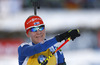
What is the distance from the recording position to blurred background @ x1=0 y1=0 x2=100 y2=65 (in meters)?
12.7

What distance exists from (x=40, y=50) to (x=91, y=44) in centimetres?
995

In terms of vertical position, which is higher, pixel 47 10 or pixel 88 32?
pixel 47 10

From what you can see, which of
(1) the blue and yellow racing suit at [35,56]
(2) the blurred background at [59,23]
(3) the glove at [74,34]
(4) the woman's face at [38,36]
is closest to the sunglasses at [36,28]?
(4) the woman's face at [38,36]

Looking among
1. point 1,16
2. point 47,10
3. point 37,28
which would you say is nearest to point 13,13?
point 1,16

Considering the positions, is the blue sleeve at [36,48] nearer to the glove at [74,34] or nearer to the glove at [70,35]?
the glove at [70,35]

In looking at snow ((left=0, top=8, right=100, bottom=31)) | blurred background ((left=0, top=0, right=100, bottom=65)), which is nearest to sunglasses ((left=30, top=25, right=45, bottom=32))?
blurred background ((left=0, top=0, right=100, bottom=65))

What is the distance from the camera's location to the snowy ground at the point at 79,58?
10981 millimetres

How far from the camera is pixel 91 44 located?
14.0 meters

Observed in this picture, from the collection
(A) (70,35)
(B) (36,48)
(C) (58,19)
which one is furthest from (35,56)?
(C) (58,19)

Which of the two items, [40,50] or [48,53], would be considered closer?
[40,50]

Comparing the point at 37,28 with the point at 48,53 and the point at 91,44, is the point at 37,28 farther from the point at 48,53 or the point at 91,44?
the point at 91,44

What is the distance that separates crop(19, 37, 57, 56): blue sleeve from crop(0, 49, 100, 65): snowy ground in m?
6.14

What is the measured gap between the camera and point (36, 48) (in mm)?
4332

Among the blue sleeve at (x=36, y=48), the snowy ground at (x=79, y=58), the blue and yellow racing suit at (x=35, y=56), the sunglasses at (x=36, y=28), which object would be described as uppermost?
the sunglasses at (x=36, y=28)
